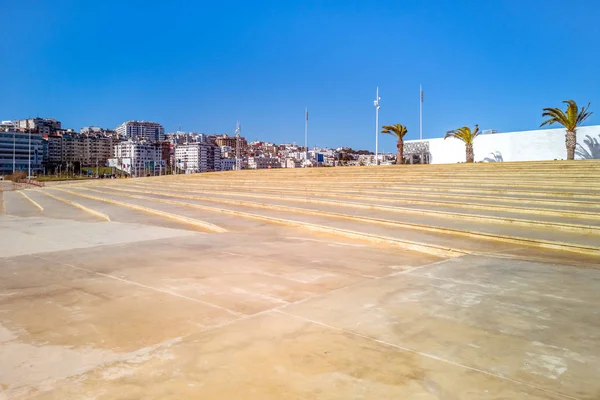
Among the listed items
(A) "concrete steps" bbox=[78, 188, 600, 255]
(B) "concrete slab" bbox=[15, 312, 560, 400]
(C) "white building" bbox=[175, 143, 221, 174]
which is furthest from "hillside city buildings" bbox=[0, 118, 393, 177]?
(B) "concrete slab" bbox=[15, 312, 560, 400]

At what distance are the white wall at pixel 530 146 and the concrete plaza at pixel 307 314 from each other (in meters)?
22.4

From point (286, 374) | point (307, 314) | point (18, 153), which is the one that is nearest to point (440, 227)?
point (307, 314)

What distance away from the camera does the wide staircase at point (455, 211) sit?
6.89m

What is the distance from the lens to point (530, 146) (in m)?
28.7

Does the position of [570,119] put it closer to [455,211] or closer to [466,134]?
[466,134]

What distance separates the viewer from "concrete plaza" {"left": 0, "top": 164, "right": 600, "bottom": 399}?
7.52 ft

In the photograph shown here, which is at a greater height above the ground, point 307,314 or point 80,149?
point 80,149

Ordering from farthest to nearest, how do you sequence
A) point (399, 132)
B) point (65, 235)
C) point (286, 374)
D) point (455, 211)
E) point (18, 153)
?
point (18, 153) < point (399, 132) < point (455, 211) < point (65, 235) < point (286, 374)

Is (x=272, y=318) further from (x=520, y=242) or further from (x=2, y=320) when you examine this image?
(x=520, y=242)

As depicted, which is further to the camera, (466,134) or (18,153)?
(18,153)

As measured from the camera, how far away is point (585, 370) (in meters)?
2.38

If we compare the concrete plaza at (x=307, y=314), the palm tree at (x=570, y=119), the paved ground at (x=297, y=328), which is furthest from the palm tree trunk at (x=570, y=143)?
the paved ground at (x=297, y=328)

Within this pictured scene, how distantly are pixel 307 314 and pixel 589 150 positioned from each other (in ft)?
96.6

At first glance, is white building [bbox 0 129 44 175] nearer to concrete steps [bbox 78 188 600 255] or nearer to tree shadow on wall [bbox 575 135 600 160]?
tree shadow on wall [bbox 575 135 600 160]
